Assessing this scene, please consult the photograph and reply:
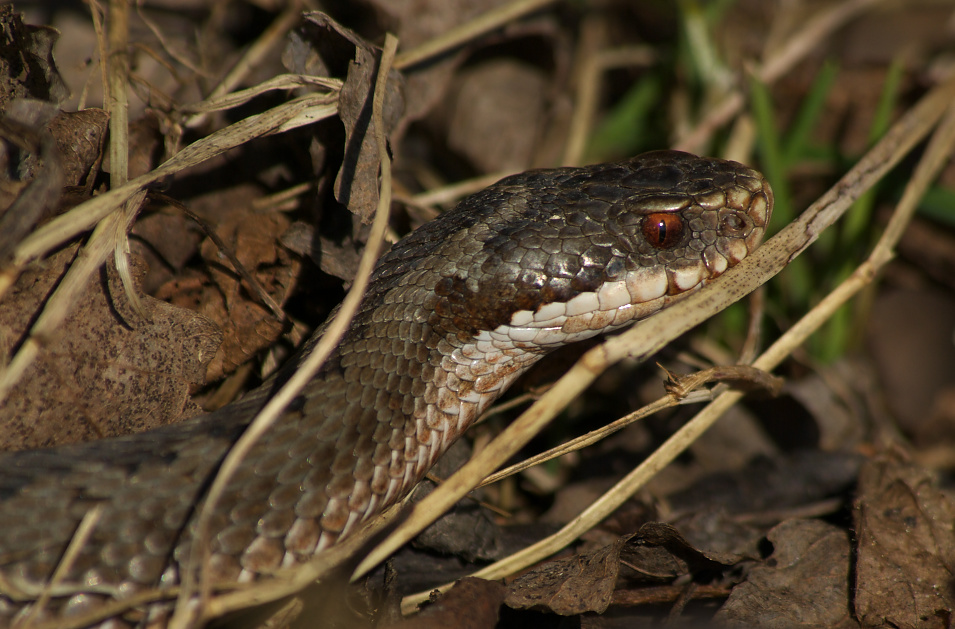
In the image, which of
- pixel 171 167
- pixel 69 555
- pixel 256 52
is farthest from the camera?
pixel 256 52

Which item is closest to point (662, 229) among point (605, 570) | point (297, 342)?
point (605, 570)

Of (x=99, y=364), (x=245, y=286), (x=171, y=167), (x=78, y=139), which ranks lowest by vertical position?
(x=99, y=364)

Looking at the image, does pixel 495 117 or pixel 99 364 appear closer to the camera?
pixel 99 364

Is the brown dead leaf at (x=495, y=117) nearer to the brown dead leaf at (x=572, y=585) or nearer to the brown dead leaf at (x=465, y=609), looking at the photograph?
the brown dead leaf at (x=572, y=585)

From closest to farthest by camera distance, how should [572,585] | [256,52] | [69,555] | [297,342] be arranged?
1. [69,555]
2. [572,585]
3. [297,342]
4. [256,52]

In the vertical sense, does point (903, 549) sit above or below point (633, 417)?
below

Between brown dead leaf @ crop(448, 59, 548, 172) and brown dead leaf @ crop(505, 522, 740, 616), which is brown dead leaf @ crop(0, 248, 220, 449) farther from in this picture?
brown dead leaf @ crop(448, 59, 548, 172)

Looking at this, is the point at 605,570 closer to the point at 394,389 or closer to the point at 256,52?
the point at 394,389
